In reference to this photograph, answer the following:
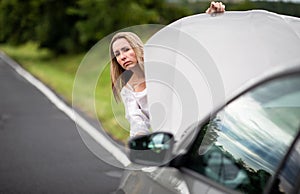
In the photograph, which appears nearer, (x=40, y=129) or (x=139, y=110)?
(x=139, y=110)

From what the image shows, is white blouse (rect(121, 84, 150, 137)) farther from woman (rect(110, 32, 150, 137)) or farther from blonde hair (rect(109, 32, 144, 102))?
blonde hair (rect(109, 32, 144, 102))

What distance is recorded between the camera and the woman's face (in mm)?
4691

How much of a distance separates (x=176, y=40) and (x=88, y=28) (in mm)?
25645

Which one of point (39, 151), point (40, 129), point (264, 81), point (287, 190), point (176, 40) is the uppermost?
point (264, 81)

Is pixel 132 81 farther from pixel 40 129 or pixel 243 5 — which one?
pixel 243 5

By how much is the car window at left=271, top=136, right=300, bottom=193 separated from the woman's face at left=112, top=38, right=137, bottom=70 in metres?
2.11

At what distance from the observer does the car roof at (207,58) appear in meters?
3.87

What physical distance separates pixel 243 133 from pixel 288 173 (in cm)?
43

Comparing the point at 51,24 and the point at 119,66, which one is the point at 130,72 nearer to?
the point at 119,66

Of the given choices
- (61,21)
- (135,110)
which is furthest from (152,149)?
(61,21)

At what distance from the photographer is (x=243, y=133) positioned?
10.3 feet

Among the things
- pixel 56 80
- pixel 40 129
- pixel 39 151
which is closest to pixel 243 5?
pixel 40 129

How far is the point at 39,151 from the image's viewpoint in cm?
940

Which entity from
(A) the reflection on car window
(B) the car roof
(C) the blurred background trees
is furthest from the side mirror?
(C) the blurred background trees
